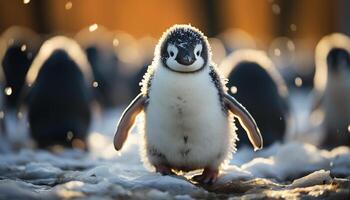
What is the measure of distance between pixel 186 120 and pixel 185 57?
1.38 feet

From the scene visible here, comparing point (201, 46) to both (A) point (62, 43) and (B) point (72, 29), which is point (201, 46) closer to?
(A) point (62, 43)

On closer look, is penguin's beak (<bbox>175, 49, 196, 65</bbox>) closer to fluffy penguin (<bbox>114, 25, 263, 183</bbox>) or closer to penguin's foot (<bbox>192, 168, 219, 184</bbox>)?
fluffy penguin (<bbox>114, 25, 263, 183</bbox>)

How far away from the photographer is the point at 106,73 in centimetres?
1494

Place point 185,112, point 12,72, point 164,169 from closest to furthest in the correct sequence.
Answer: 1. point 185,112
2. point 164,169
3. point 12,72

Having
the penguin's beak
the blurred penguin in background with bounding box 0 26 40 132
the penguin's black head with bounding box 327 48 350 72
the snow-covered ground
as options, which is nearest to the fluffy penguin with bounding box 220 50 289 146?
the snow-covered ground

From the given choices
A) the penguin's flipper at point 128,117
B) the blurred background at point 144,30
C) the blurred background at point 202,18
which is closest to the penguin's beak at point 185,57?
the penguin's flipper at point 128,117

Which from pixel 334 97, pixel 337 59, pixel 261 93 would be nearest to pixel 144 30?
pixel 337 59

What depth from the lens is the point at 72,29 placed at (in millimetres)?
31516

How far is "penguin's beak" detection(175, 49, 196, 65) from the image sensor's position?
18.6ft

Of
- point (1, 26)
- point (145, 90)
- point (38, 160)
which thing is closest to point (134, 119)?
Answer: point (145, 90)

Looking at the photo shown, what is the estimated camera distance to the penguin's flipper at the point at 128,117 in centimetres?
595

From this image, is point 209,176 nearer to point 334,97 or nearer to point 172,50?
point 172,50

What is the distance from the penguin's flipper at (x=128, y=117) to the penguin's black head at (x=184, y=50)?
306 mm

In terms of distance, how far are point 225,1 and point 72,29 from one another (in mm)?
5697
